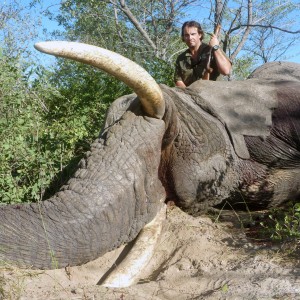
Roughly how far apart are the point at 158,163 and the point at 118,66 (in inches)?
34.5

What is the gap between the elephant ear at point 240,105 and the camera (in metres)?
5.12

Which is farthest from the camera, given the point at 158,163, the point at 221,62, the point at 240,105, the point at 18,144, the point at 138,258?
the point at 221,62

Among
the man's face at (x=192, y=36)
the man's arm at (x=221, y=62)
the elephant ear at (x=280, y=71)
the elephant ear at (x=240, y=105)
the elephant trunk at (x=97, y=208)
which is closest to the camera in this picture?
the elephant trunk at (x=97, y=208)

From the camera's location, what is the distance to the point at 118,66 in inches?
154

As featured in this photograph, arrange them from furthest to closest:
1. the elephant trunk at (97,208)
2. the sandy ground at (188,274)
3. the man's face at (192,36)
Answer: the man's face at (192,36)
the elephant trunk at (97,208)
the sandy ground at (188,274)

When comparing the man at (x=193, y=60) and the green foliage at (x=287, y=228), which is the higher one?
the man at (x=193, y=60)

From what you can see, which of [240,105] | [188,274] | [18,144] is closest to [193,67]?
[240,105]

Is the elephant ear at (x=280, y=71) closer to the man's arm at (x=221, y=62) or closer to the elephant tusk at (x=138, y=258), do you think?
the man's arm at (x=221, y=62)

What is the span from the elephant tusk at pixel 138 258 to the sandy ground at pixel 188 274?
0.24 feet

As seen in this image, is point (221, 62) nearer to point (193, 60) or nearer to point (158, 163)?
point (193, 60)

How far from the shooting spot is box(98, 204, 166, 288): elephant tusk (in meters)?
3.78

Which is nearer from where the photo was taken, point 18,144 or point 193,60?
point 18,144

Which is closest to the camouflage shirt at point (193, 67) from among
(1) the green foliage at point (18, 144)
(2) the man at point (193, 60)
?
(2) the man at point (193, 60)

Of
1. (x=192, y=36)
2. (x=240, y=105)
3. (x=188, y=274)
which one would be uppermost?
(x=192, y=36)
